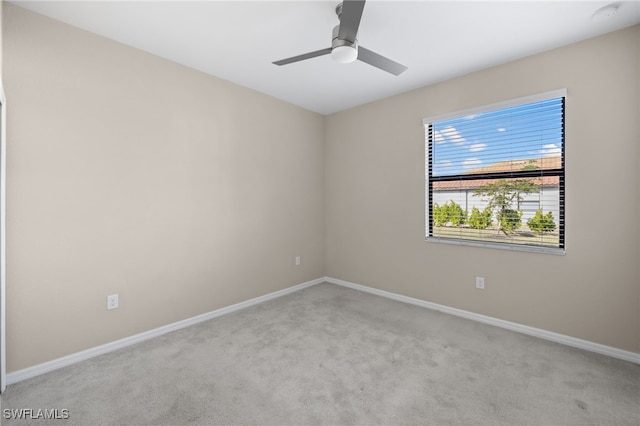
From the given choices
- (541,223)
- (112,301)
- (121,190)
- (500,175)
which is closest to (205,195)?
(121,190)

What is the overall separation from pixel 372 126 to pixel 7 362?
4.02 metres

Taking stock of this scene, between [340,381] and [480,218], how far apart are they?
2.17m

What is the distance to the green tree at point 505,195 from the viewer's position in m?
2.82

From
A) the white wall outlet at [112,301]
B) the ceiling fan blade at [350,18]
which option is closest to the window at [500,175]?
the ceiling fan blade at [350,18]

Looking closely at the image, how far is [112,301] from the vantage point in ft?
8.17

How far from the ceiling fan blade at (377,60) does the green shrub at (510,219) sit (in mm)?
1735

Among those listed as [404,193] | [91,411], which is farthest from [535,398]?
[91,411]

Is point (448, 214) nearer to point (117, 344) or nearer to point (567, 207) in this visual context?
point (567, 207)

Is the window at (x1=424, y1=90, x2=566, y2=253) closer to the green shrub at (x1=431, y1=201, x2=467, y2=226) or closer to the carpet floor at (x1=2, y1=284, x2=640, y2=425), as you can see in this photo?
the green shrub at (x1=431, y1=201, x2=467, y2=226)

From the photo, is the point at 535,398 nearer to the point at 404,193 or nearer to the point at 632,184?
the point at 632,184

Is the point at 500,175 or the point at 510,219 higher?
the point at 500,175

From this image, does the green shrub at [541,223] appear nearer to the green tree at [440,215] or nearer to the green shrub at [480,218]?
the green shrub at [480,218]

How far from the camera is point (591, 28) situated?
2.29m

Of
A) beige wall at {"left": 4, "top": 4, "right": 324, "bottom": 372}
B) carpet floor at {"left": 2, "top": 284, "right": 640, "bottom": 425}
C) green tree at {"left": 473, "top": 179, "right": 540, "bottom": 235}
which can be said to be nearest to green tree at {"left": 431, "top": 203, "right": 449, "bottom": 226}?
green tree at {"left": 473, "top": 179, "right": 540, "bottom": 235}
